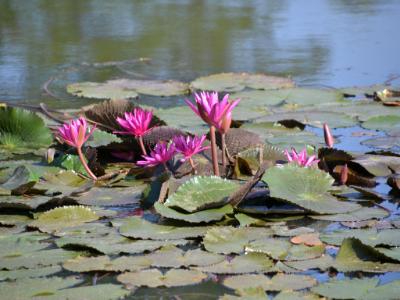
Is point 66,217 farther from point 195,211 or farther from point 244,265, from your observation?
point 244,265

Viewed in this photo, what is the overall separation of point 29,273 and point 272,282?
0.57 metres

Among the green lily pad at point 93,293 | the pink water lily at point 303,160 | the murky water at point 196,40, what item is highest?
the pink water lily at point 303,160

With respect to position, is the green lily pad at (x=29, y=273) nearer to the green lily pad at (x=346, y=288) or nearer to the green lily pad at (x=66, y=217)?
the green lily pad at (x=66, y=217)

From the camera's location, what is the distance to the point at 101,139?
3102mm

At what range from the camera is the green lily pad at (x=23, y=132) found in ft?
10.6

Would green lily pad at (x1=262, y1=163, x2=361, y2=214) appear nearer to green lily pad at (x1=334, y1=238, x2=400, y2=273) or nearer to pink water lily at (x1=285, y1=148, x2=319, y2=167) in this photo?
pink water lily at (x1=285, y1=148, x2=319, y2=167)

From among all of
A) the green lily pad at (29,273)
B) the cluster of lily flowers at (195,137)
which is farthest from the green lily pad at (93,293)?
the cluster of lily flowers at (195,137)

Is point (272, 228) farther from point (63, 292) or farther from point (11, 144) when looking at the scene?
point (11, 144)

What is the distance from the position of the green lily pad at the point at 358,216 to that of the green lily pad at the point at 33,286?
735 millimetres

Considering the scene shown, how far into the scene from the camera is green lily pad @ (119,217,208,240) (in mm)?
2256

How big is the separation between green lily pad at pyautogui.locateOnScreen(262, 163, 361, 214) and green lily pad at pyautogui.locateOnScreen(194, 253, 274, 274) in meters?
0.33

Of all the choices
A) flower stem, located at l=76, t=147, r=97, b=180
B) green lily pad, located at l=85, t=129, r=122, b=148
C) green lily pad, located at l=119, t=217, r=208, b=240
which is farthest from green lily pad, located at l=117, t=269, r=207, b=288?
green lily pad, located at l=85, t=129, r=122, b=148

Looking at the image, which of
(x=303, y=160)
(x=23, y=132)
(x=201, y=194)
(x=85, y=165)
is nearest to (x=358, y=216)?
(x=303, y=160)

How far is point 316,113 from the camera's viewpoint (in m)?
3.65
